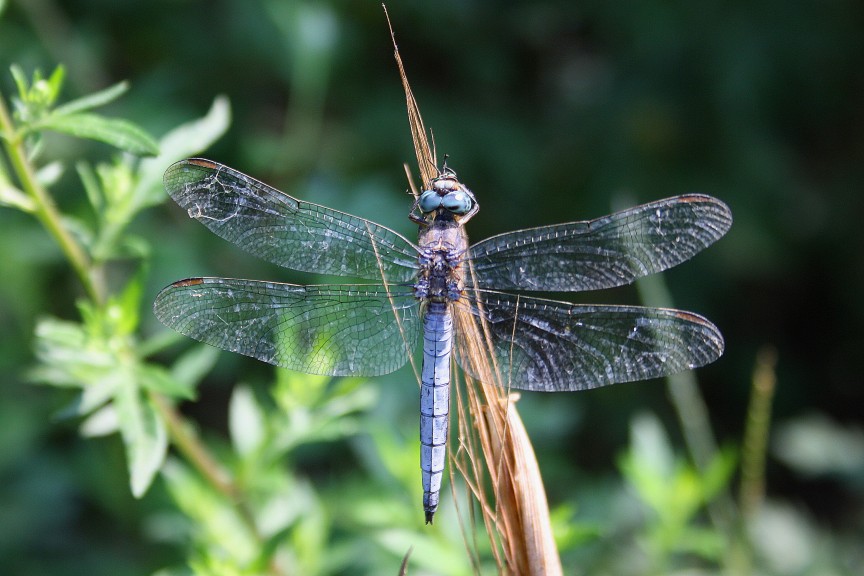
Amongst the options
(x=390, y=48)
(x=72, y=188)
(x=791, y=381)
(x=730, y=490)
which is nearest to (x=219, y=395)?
(x=72, y=188)

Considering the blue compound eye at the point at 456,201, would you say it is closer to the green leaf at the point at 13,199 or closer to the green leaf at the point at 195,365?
the green leaf at the point at 195,365

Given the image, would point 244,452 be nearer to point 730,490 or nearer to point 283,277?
point 283,277

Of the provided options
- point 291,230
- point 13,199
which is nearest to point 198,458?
point 291,230

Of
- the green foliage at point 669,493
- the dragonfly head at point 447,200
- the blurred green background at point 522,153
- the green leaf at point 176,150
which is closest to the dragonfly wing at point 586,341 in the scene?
the dragonfly head at point 447,200

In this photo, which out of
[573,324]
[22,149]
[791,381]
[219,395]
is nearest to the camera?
[22,149]

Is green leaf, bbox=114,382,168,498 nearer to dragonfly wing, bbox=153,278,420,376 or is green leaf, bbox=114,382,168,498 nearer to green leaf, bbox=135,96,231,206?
dragonfly wing, bbox=153,278,420,376

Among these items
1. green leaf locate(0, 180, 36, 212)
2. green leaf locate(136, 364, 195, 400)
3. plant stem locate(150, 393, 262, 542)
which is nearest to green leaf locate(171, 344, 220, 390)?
plant stem locate(150, 393, 262, 542)
